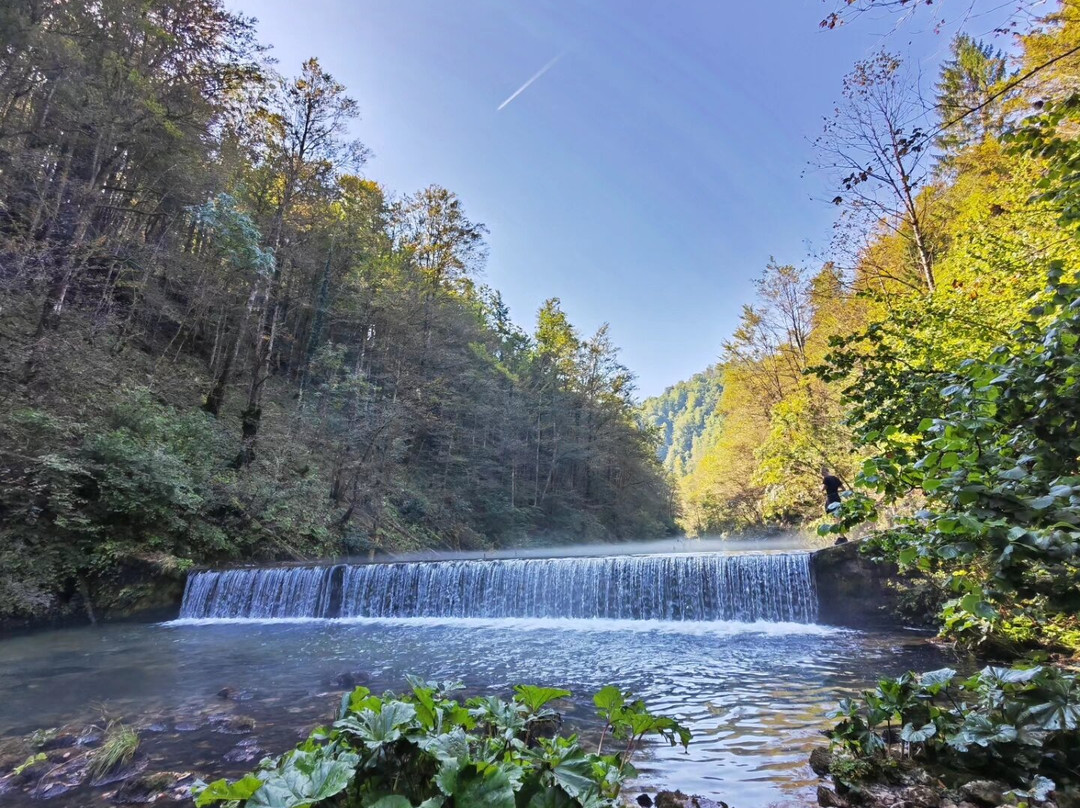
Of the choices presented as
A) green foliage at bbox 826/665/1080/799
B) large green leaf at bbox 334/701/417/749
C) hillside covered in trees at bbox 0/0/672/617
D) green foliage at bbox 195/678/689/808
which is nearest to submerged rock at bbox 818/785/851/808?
green foliage at bbox 826/665/1080/799

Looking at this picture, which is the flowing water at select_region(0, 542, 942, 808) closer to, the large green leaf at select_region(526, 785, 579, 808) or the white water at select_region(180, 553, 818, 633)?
the white water at select_region(180, 553, 818, 633)

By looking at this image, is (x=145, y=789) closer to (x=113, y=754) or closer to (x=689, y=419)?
(x=113, y=754)

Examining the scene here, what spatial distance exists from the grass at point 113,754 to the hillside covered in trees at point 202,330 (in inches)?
246

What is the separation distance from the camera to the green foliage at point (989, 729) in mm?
1979

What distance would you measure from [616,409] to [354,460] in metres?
18.6

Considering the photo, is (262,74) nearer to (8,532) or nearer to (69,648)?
(8,532)

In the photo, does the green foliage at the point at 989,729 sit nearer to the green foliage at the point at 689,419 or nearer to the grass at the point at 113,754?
the grass at the point at 113,754

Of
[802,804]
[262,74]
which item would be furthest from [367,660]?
[262,74]

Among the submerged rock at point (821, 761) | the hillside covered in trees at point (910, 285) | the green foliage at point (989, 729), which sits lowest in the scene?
the submerged rock at point (821, 761)

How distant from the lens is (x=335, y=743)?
1521 millimetres

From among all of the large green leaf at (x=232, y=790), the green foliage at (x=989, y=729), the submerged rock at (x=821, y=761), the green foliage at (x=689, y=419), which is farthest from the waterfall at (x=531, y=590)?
the green foliage at (x=689, y=419)

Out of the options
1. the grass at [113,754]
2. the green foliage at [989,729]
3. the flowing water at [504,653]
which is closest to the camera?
the green foliage at [989,729]

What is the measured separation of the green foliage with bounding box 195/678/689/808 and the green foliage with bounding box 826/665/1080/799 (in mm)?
1523

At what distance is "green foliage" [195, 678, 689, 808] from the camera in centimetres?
124
